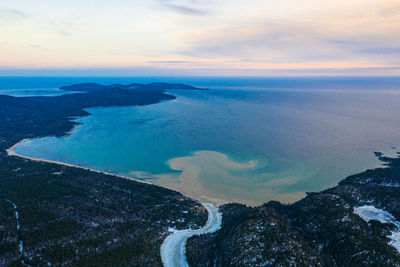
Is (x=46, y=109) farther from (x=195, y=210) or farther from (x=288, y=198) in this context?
(x=288, y=198)

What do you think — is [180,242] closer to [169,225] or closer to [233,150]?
[169,225]

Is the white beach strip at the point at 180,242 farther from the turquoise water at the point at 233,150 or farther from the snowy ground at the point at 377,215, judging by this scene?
the snowy ground at the point at 377,215

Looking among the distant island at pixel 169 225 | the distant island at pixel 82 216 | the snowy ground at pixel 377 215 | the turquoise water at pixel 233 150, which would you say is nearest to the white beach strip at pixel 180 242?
the distant island at pixel 169 225

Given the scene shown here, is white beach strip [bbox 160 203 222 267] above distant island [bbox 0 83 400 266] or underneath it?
underneath

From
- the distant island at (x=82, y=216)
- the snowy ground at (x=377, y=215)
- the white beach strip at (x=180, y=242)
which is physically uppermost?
the snowy ground at (x=377, y=215)

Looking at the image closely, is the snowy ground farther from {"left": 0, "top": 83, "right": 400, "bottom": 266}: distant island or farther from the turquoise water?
the turquoise water

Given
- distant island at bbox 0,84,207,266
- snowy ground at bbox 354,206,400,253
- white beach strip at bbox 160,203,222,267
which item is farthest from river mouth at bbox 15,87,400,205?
snowy ground at bbox 354,206,400,253

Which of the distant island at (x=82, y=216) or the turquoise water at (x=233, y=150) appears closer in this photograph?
the distant island at (x=82, y=216)
